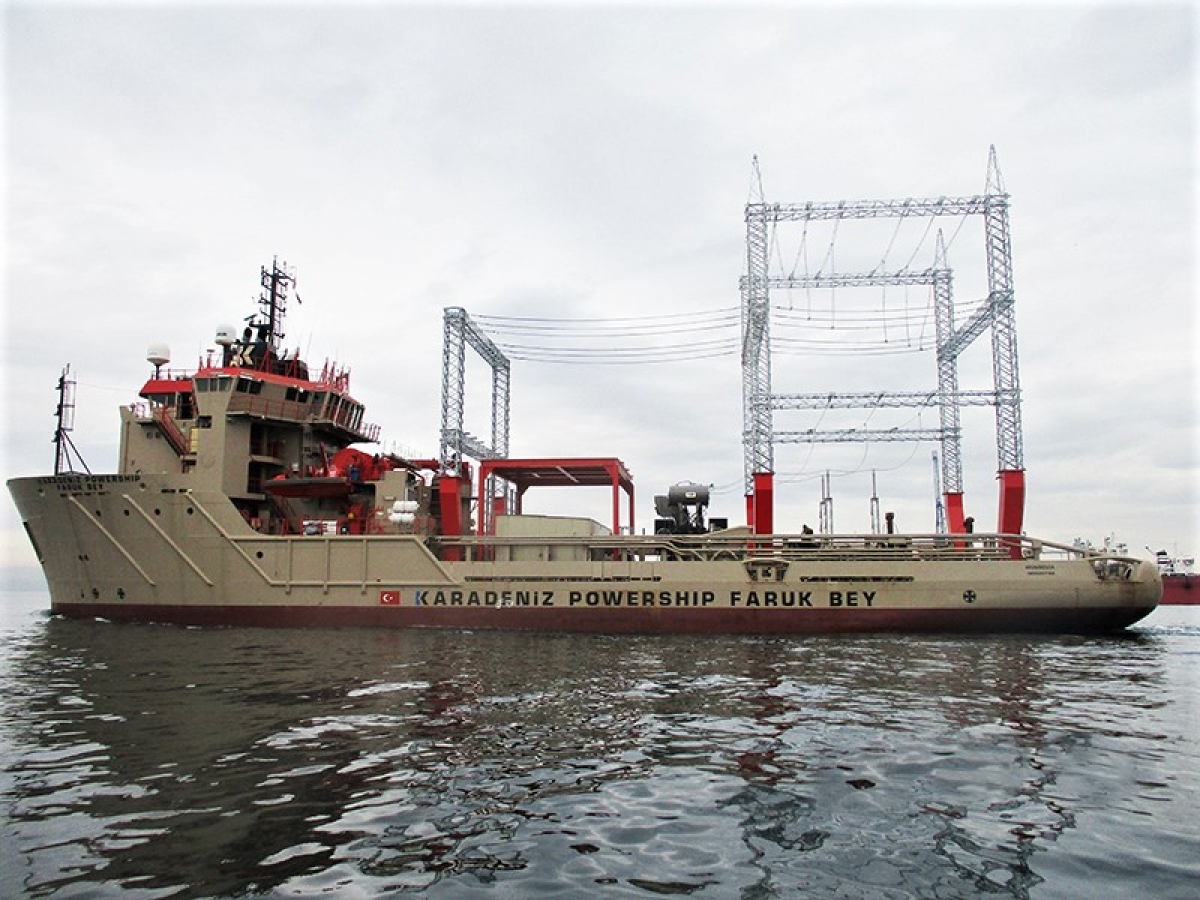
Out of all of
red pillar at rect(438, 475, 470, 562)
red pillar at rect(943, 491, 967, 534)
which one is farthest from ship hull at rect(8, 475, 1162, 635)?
red pillar at rect(943, 491, 967, 534)

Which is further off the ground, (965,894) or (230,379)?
(230,379)

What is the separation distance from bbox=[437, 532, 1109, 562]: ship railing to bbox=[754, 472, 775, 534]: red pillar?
603 centimetres

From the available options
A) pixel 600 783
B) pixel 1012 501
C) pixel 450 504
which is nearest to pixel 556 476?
pixel 450 504

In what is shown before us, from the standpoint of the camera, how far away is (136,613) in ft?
84.9

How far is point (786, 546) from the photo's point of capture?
25141 millimetres

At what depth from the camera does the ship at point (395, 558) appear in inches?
918

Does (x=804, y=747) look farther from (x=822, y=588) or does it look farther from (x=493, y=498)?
(x=493, y=498)

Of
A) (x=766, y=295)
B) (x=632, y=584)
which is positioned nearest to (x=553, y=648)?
(x=632, y=584)

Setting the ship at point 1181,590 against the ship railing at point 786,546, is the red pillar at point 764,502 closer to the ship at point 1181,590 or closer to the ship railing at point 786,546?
the ship railing at point 786,546

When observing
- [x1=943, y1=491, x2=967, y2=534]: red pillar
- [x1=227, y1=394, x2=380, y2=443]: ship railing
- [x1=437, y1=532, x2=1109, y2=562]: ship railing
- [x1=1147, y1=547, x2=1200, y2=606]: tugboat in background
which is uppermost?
[x1=227, y1=394, x2=380, y2=443]: ship railing

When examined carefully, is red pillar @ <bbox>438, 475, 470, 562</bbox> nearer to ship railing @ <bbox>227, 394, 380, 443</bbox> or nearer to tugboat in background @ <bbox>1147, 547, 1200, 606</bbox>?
A: ship railing @ <bbox>227, 394, 380, 443</bbox>

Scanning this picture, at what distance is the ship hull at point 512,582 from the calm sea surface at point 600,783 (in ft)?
26.9

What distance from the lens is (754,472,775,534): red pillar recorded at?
3170 centimetres

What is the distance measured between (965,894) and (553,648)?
48.4ft
